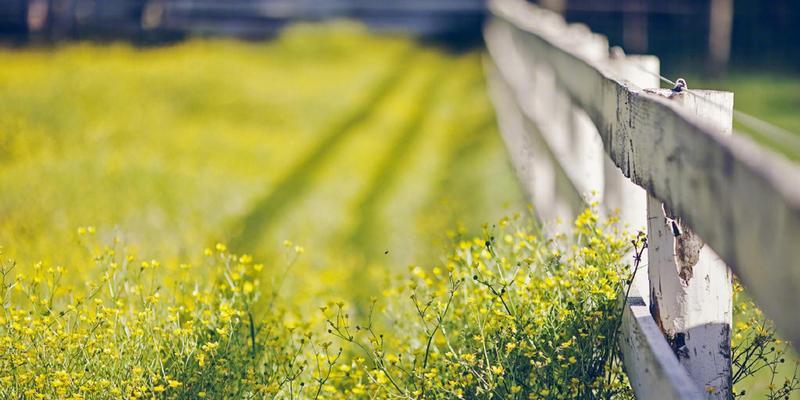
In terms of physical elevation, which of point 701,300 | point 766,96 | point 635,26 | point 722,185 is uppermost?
point 722,185

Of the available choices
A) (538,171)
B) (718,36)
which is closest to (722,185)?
(538,171)

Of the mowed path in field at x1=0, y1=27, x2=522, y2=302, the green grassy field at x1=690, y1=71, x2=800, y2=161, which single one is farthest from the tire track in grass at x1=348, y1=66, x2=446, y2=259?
the green grassy field at x1=690, y1=71, x2=800, y2=161

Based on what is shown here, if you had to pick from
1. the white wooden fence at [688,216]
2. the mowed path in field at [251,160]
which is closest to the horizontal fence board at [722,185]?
the white wooden fence at [688,216]

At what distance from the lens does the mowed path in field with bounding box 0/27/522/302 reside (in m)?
6.45

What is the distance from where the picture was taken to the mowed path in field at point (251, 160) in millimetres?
6453

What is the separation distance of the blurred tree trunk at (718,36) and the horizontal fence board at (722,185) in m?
11.8

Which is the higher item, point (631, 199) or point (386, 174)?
point (631, 199)

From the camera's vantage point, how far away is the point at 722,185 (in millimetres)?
2068

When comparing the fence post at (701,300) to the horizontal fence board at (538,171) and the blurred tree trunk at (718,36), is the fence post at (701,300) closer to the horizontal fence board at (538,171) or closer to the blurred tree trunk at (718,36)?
the horizontal fence board at (538,171)

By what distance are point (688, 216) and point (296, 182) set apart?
6482 mm

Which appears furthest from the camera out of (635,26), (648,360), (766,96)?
(635,26)

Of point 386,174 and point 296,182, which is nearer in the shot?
point 296,182

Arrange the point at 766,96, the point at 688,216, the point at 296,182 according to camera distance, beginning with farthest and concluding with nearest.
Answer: the point at 766,96, the point at 296,182, the point at 688,216

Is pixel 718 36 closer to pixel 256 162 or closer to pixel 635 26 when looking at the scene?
pixel 635 26
